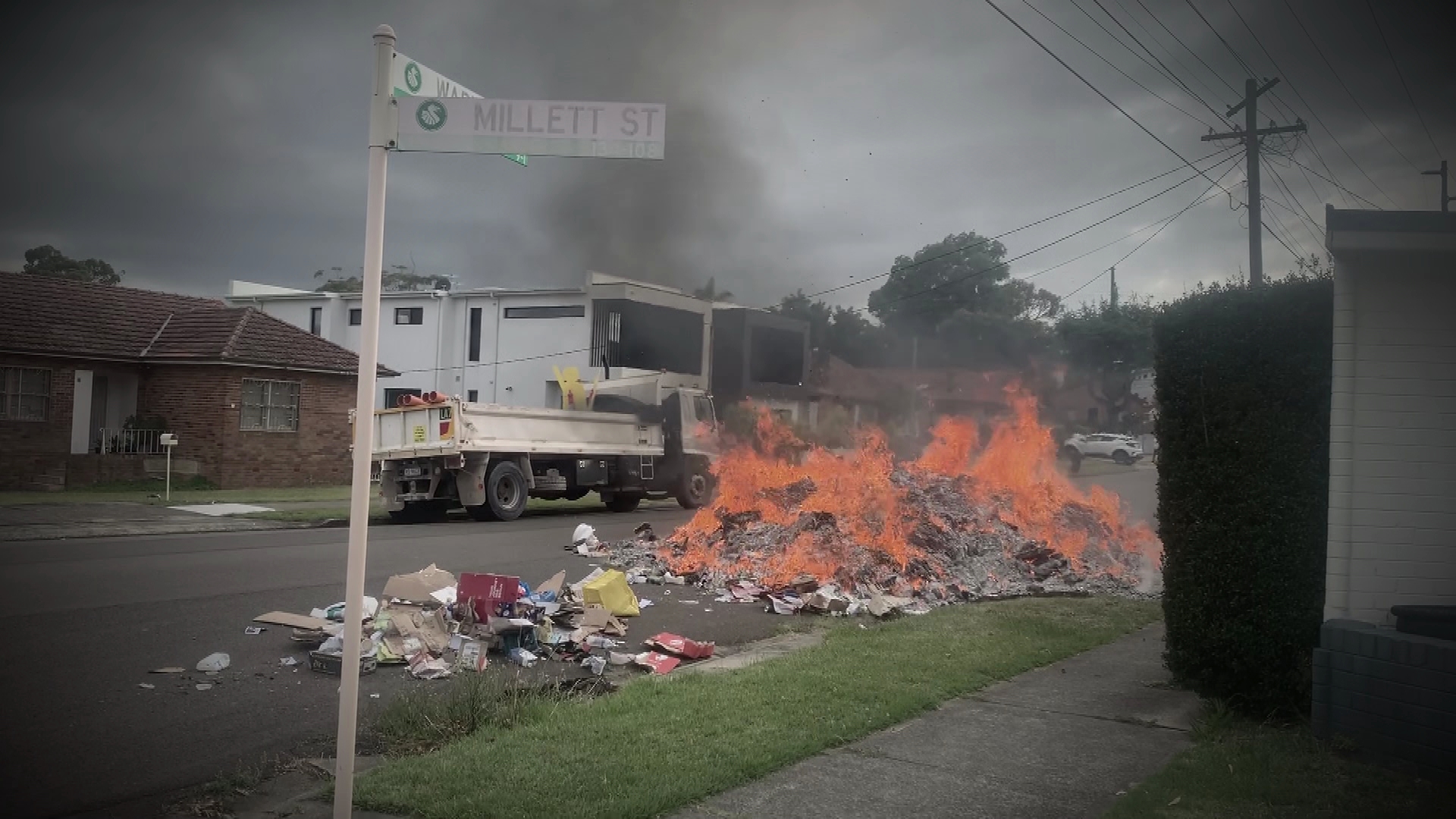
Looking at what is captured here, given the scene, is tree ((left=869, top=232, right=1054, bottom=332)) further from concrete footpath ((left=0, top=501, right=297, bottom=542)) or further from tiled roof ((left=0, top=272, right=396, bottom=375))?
tiled roof ((left=0, top=272, right=396, bottom=375))

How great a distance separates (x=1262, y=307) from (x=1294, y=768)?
97.5 inches

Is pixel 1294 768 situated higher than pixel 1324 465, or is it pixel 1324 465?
pixel 1324 465

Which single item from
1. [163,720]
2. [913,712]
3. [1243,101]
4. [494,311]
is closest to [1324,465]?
[913,712]

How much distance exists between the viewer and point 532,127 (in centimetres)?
378

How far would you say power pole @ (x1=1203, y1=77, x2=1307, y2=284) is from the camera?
20875 millimetres

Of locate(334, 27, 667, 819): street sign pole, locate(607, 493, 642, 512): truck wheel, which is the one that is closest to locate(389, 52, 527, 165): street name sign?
locate(334, 27, 667, 819): street sign pole

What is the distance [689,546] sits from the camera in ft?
40.8

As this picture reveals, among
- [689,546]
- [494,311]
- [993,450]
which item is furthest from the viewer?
[494,311]

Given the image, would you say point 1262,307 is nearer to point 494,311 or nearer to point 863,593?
point 863,593

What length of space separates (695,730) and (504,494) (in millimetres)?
13790

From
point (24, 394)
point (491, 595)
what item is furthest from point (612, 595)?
point (24, 394)

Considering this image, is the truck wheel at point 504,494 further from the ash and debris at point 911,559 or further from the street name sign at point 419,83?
the street name sign at point 419,83

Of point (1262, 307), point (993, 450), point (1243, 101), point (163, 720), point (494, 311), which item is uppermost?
point (1243, 101)

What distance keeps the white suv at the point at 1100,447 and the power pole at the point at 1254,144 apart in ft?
20.0
